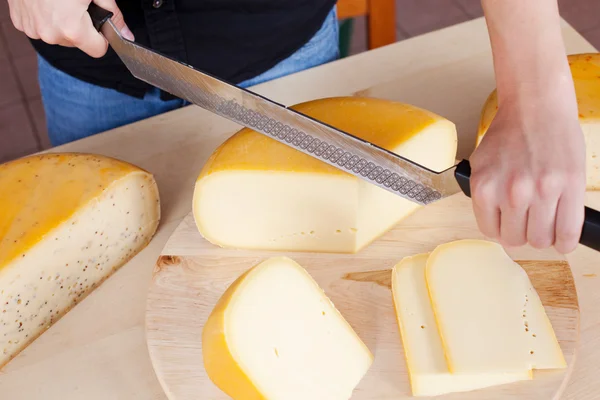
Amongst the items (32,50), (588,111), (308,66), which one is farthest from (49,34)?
(32,50)

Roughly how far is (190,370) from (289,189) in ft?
1.11

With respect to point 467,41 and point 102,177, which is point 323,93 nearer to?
point 467,41

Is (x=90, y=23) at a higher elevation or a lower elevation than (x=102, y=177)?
higher

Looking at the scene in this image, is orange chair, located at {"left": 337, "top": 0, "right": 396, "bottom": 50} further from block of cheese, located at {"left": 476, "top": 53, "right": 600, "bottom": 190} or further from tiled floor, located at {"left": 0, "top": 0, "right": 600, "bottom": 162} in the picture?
tiled floor, located at {"left": 0, "top": 0, "right": 600, "bottom": 162}

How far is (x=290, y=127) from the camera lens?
3.58ft

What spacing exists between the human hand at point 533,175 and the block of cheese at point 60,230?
0.62 meters

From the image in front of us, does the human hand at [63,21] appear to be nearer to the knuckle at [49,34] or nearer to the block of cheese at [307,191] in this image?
the knuckle at [49,34]

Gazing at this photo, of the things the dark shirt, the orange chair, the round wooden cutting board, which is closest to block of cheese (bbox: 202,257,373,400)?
the round wooden cutting board

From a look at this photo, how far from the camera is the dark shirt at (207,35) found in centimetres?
131

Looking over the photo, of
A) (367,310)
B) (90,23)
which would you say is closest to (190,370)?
(367,310)

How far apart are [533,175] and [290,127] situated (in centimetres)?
A: 40

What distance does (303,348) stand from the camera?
97 cm

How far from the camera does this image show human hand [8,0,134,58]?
3.59 feet

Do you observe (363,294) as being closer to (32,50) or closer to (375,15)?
(375,15)
